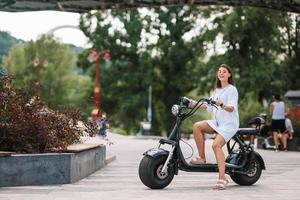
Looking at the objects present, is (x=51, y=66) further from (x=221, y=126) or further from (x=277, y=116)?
(x=221, y=126)

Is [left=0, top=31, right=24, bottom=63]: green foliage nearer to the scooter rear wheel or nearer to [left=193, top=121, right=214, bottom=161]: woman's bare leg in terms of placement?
the scooter rear wheel

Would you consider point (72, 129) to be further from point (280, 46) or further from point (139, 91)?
point (139, 91)

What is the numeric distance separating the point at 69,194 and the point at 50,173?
1120mm

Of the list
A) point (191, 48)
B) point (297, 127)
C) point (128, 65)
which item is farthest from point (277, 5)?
point (128, 65)

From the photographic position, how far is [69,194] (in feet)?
25.2

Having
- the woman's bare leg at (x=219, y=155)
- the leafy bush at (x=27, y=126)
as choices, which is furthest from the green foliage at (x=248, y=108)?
the woman's bare leg at (x=219, y=155)

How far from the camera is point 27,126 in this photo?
361 inches

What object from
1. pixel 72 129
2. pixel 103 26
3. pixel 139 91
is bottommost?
pixel 72 129

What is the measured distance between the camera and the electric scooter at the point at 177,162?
8328 millimetres

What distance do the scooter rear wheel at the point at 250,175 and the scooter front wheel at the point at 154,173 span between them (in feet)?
3.44

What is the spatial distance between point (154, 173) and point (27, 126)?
192 cm

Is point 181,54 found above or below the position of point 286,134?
above

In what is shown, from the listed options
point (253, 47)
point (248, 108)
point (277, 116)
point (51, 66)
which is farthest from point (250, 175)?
point (51, 66)

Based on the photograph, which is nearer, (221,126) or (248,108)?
(221,126)
